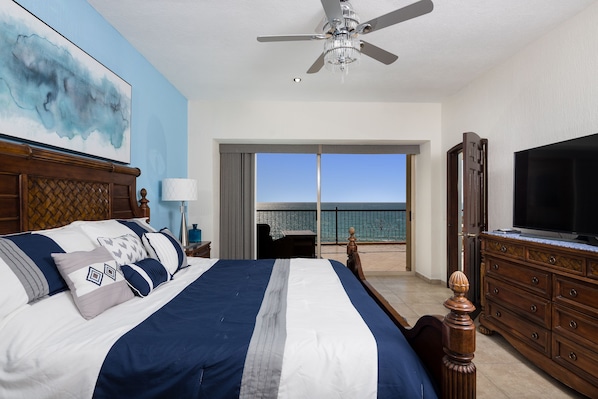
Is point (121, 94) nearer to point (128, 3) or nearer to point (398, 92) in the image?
point (128, 3)

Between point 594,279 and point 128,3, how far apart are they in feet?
11.7

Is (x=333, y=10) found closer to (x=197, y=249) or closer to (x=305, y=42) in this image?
(x=305, y=42)

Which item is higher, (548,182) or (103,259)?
(548,182)

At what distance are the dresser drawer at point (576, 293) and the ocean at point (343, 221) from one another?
500cm

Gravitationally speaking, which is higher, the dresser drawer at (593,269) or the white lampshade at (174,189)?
the white lampshade at (174,189)

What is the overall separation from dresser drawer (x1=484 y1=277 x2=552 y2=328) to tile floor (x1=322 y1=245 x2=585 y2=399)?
36cm

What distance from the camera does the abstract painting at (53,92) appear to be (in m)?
1.68

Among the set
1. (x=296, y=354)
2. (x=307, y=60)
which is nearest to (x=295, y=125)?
(x=307, y=60)

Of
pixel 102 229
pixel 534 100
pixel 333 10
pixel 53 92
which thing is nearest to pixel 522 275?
pixel 534 100

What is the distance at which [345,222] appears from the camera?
790 centimetres

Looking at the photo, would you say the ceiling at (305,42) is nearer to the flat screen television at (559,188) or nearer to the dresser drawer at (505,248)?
the flat screen television at (559,188)

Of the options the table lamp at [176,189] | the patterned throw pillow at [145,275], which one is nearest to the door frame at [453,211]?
the table lamp at [176,189]

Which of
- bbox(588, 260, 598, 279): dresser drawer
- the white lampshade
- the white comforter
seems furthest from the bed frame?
the white lampshade

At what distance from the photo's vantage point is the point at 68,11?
2.16 metres
